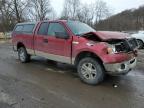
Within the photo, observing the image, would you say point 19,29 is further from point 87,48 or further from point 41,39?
point 87,48

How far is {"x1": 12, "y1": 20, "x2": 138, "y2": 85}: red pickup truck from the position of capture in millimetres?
5203

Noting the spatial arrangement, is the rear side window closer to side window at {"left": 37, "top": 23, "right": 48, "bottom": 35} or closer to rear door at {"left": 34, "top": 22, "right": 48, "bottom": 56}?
rear door at {"left": 34, "top": 22, "right": 48, "bottom": 56}

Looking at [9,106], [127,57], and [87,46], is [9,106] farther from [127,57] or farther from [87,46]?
[127,57]

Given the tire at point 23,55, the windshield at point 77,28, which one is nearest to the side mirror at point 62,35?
the windshield at point 77,28

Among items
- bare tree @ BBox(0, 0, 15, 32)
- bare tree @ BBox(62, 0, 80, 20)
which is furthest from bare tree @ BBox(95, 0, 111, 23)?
bare tree @ BBox(0, 0, 15, 32)

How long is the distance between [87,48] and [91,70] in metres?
0.63

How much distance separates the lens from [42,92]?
16.4 ft

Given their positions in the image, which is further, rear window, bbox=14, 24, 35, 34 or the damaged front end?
rear window, bbox=14, 24, 35, 34

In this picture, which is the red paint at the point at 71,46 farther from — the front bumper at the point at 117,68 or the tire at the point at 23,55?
the tire at the point at 23,55

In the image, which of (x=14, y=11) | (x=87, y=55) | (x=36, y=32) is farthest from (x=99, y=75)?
(x=14, y=11)

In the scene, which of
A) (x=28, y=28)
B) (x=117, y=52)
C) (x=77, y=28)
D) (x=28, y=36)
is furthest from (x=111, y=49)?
(x=28, y=28)

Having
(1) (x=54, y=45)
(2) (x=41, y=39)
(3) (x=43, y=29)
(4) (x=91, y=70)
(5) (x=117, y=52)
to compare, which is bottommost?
(4) (x=91, y=70)

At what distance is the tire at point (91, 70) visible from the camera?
17.7 feet

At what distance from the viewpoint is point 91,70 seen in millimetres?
5570
